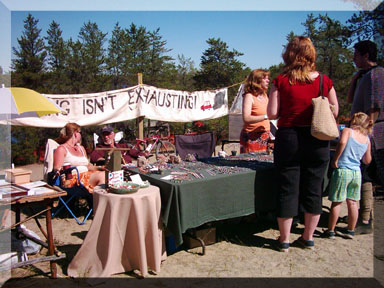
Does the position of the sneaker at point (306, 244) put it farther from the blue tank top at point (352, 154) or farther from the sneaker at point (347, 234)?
the blue tank top at point (352, 154)

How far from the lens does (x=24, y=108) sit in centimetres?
319

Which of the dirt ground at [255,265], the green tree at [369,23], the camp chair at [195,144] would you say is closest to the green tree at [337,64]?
the green tree at [369,23]

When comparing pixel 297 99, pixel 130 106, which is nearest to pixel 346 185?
pixel 297 99

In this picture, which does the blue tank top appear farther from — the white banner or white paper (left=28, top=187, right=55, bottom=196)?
the white banner

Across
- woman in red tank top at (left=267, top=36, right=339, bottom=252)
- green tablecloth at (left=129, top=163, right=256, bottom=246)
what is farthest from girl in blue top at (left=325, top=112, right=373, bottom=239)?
green tablecloth at (left=129, top=163, right=256, bottom=246)

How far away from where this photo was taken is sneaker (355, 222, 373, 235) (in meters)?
3.71

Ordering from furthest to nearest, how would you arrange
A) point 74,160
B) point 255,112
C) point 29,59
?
point 29,59 → point 74,160 → point 255,112

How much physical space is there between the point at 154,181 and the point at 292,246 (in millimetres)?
1544

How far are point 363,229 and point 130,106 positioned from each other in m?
4.66

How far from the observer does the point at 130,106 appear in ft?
22.1

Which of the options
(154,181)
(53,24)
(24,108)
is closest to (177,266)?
(154,181)

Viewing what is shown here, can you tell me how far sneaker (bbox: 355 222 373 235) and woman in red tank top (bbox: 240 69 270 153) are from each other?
141cm

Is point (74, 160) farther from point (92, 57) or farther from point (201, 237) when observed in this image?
point (92, 57)

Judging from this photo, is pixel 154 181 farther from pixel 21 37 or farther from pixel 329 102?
pixel 21 37
